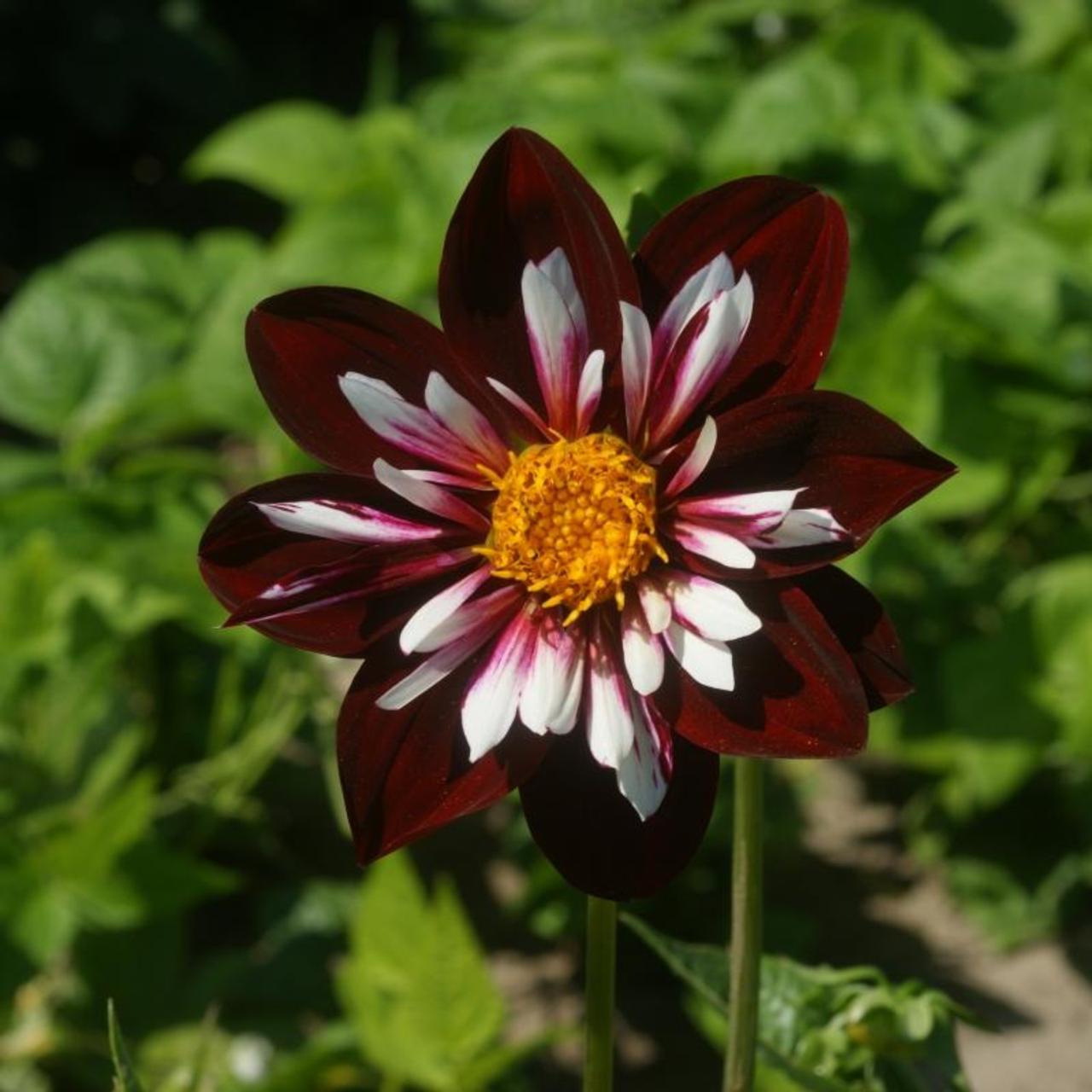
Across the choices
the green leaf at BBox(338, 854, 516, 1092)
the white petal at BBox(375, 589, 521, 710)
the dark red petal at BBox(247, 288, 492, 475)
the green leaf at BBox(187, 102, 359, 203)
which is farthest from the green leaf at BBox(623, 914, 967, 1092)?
the green leaf at BBox(187, 102, 359, 203)

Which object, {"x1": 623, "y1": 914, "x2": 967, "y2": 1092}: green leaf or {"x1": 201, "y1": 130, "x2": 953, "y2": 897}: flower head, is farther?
{"x1": 623, "y1": 914, "x2": 967, "y2": 1092}: green leaf

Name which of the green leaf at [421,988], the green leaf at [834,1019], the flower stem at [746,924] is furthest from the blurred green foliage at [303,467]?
the flower stem at [746,924]

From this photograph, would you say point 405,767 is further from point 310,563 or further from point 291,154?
point 291,154

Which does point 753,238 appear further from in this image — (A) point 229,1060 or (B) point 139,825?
(A) point 229,1060

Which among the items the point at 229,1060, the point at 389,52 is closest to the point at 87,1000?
the point at 229,1060

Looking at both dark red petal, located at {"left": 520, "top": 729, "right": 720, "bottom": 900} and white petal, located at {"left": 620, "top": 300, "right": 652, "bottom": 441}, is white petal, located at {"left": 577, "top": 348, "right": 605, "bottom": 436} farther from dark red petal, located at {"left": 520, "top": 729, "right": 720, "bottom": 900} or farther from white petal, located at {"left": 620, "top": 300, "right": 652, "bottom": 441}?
dark red petal, located at {"left": 520, "top": 729, "right": 720, "bottom": 900}

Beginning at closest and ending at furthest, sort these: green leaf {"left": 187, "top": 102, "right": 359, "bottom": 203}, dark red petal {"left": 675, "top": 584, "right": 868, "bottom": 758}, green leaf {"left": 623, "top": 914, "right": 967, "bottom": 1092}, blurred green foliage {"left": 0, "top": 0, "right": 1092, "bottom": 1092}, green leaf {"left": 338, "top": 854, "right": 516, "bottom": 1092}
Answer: dark red petal {"left": 675, "top": 584, "right": 868, "bottom": 758} → green leaf {"left": 623, "top": 914, "right": 967, "bottom": 1092} → green leaf {"left": 338, "top": 854, "right": 516, "bottom": 1092} → blurred green foliage {"left": 0, "top": 0, "right": 1092, "bottom": 1092} → green leaf {"left": 187, "top": 102, "right": 359, "bottom": 203}

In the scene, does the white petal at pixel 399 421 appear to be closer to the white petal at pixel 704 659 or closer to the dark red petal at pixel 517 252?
the dark red petal at pixel 517 252

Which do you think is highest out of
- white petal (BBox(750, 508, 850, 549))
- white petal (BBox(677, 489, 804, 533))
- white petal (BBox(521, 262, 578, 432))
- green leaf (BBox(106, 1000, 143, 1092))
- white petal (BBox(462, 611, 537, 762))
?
white petal (BBox(521, 262, 578, 432))

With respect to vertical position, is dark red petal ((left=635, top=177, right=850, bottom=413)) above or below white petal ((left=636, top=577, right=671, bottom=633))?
above
